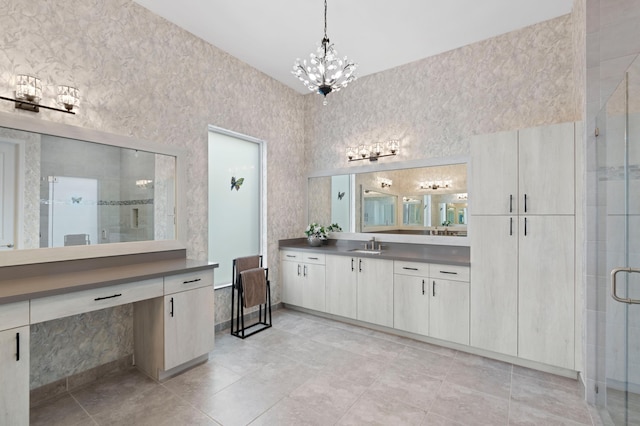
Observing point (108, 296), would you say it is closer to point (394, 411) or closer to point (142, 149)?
point (142, 149)

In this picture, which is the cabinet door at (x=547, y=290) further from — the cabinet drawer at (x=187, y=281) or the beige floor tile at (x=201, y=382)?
the cabinet drawer at (x=187, y=281)

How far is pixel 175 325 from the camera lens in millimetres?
2488

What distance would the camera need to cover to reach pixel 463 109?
11.4 feet

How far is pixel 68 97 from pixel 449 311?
3869 millimetres

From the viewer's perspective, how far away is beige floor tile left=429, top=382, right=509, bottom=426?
6.52ft

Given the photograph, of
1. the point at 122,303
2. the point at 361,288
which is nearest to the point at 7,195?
the point at 122,303

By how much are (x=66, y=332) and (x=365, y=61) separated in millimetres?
4175

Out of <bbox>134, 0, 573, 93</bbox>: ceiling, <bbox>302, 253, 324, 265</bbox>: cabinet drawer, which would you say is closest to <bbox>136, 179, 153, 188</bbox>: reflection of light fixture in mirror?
<bbox>134, 0, 573, 93</bbox>: ceiling

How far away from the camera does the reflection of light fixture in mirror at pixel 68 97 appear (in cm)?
227

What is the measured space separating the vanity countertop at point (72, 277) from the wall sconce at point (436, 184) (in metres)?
2.70

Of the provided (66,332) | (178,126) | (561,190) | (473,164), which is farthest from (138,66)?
(561,190)

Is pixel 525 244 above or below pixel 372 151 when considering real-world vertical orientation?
below

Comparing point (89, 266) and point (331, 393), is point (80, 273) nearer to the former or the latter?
point (89, 266)

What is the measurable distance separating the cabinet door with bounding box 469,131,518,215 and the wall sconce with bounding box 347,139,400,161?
1106 millimetres
